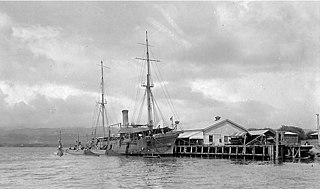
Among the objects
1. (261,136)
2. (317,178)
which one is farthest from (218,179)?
(261,136)

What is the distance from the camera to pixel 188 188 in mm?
34156

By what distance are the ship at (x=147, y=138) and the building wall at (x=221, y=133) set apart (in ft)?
17.2

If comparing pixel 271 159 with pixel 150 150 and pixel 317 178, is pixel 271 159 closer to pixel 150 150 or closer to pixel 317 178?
pixel 317 178

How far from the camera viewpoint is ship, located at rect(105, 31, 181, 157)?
81625mm

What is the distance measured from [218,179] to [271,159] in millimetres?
24323

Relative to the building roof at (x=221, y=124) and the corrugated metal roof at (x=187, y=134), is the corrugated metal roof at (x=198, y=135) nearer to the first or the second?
the corrugated metal roof at (x=187, y=134)

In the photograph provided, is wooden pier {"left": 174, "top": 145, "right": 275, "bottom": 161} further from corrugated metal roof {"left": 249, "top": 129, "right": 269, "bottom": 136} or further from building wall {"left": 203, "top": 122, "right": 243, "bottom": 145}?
corrugated metal roof {"left": 249, "top": 129, "right": 269, "bottom": 136}

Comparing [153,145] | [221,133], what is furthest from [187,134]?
[221,133]

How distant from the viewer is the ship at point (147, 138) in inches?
3214

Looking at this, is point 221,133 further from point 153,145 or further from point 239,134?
point 153,145

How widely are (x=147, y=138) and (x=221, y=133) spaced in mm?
13956

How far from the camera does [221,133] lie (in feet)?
263

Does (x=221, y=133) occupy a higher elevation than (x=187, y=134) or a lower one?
higher

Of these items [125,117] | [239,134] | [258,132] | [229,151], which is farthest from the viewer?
[125,117]
